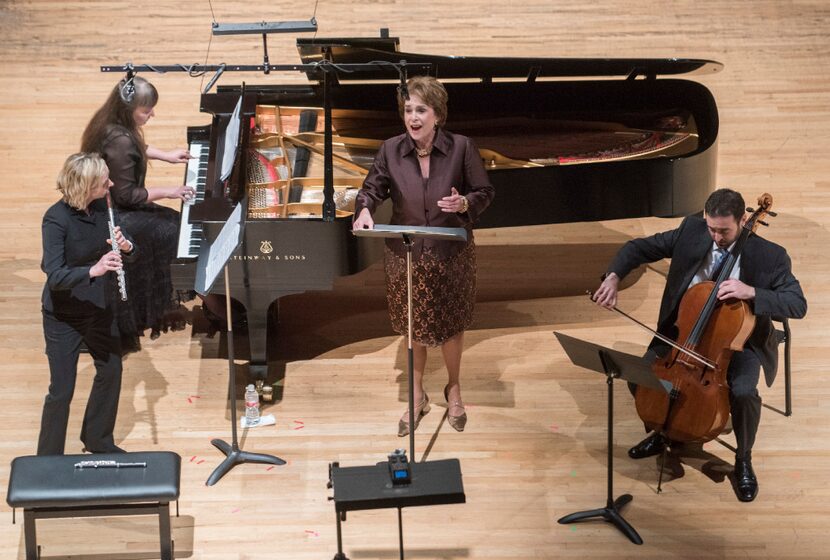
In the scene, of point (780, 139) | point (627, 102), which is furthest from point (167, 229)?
point (780, 139)

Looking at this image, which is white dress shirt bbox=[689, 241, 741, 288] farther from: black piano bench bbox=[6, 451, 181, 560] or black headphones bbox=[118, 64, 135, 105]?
black headphones bbox=[118, 64, 135, 105]

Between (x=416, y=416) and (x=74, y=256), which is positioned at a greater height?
(x=74, y=256)

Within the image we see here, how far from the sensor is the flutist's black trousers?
17.4ft

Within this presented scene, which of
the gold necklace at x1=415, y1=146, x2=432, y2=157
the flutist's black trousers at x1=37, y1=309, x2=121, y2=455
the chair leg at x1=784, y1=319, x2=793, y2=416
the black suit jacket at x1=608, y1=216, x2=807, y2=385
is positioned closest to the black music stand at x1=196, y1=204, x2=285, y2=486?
the flutist's black trousers at x1=37, y1=309, x2=121, y2=455

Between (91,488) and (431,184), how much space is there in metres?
2.00

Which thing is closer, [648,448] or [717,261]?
[717,261]

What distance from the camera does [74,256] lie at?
5266 mm

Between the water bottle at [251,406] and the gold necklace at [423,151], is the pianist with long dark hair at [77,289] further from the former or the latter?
the gold necklace at [423,151]

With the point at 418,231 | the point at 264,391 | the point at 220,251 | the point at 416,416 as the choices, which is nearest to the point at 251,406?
the point at 264,391

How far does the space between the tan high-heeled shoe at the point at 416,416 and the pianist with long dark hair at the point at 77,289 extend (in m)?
1.33

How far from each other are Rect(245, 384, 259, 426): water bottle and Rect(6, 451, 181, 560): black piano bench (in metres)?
1.12

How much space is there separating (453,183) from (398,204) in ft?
0.89

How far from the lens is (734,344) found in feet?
16.6

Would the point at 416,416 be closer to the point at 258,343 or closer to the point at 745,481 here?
the point at 258,343
